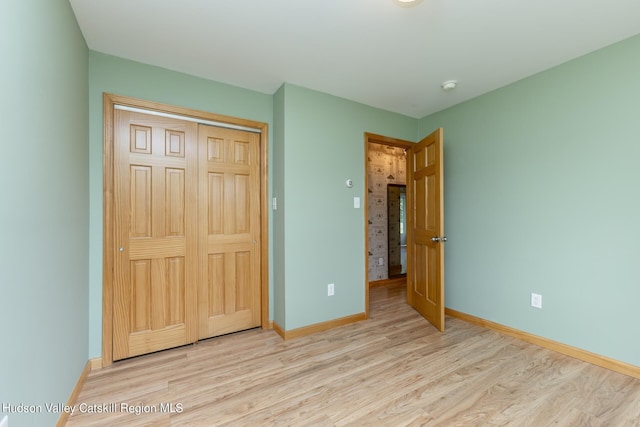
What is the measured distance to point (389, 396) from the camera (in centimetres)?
173

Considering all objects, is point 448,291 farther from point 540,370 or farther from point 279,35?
point 279,35

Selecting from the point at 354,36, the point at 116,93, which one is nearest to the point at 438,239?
the point at 354,36

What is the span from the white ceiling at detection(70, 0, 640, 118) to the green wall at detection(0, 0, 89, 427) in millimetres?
452

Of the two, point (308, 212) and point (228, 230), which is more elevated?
point (308, 212)

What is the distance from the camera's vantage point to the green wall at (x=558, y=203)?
1975 mm

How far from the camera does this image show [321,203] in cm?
276

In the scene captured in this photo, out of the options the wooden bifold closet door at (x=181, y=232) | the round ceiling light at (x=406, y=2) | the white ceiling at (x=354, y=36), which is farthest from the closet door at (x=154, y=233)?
the round ceiling light at (x=406, y=2)

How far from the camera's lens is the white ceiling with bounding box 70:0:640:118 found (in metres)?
1.65

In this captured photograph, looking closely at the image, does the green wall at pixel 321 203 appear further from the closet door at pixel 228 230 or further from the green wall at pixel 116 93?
the green wall at pixel 116 93

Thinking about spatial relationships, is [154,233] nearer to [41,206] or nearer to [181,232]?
[181,232]

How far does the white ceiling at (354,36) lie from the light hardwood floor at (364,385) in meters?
2.44

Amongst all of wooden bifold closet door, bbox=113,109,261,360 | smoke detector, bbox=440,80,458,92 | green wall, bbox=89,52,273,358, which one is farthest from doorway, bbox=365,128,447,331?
green wall, bbox=89,52,273,358

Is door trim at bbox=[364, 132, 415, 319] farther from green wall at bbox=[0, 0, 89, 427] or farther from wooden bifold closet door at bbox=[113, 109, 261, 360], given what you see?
green wall at bbox=[0, 0, 89, 427]

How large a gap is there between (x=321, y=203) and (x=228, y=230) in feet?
3.14
